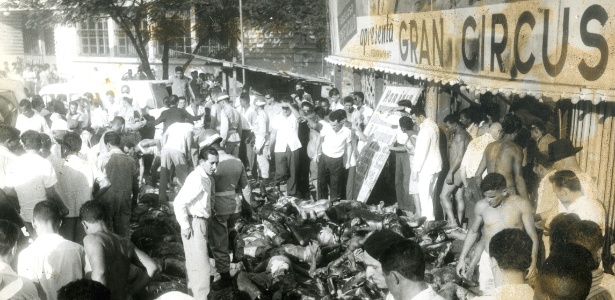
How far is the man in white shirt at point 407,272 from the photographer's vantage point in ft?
11.2

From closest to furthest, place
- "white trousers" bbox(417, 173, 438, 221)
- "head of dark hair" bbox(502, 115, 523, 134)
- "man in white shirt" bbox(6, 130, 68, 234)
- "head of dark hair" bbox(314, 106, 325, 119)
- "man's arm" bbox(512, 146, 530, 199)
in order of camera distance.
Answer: "man in white shirt" bbox(6, 130, 68, 234), "man's arm" bbox(512, 146, 530, 199), "head of dark hair" bbox(502, 115, 523, 134), "white trousers" bbox(417, 173, 438, 221), "head of dark hair" bbox(314, 106, 325, 119)

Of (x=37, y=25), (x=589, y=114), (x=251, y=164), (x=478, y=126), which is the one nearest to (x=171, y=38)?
(x=37, y=25)

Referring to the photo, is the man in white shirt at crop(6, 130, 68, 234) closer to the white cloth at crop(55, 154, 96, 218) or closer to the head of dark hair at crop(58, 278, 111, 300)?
the white cloth at crop(55, 154, 96, 218)

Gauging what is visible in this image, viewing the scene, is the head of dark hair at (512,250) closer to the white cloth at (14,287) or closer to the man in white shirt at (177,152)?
the white cloth at (14,287)

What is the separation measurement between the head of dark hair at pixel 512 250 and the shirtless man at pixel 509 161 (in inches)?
105

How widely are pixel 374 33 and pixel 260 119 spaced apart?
3.02 meters

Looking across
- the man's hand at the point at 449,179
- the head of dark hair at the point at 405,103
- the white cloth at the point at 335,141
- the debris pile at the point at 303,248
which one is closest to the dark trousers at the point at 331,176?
the white cloth at the point at 335,141

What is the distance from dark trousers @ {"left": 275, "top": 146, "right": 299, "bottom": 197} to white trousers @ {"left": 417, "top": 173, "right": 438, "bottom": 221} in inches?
115

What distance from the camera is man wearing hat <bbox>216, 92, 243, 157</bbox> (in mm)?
11672

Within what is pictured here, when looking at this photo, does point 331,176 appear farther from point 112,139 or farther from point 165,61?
point 165,61

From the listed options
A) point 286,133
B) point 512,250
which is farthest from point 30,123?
point 512,250

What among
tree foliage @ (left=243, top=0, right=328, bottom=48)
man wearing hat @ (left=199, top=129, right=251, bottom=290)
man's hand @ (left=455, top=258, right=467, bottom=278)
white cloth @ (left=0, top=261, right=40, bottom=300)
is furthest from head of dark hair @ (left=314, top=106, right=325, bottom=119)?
tree foliage @ (left=243, top=0, right=328, bottom=48)

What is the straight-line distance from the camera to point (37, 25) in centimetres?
2458

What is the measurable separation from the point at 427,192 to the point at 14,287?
20.2 ft
